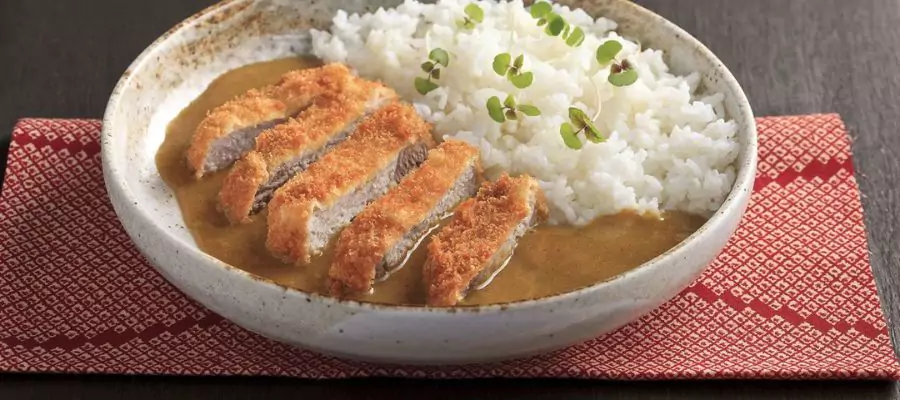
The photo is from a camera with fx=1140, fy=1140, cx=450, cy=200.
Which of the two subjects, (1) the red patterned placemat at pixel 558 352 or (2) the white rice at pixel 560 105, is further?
(2) the white rice at pixel 560 105

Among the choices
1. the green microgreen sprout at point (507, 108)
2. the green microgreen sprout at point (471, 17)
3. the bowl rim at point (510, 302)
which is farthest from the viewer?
the green microgreen sprout at point (471, 17)

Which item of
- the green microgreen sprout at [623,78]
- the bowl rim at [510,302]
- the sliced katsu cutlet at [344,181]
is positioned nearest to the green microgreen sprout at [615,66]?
the green microgreen sprout at [623,78]

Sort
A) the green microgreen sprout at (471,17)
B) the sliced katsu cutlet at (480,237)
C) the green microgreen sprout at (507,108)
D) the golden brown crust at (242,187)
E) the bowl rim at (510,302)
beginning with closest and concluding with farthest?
1. the bowl rim at (510,302)
2. the sliced katsu cutlet at (480,237)
3. the golden brown crust at (242,187)
4. the green microgreen sprout at (507,108)
5. the green microgreen sprout at (471,17)

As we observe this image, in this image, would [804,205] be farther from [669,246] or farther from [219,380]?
[219,380]

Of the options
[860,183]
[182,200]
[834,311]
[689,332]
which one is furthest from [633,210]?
[182,200]

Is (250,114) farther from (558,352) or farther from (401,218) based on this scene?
(558,352)

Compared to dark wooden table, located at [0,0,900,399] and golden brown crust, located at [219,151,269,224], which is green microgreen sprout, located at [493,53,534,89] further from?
dark wooden table, located at [0,0,900,399]

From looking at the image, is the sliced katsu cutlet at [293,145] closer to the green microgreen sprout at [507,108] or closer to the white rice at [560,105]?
the white rice at [560,105]

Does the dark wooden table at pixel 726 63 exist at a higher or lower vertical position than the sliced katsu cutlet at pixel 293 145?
lower
